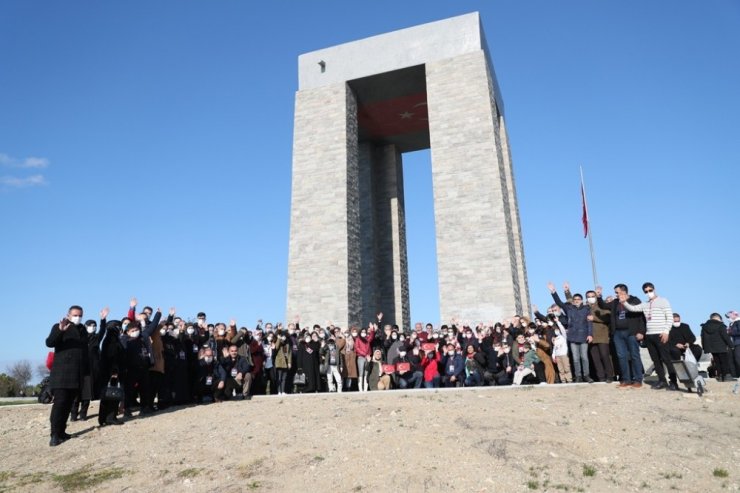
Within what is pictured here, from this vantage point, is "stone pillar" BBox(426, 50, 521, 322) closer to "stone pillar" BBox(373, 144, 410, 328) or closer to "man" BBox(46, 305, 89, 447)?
"stone pillar" BBox(373, 144, 410, 328)

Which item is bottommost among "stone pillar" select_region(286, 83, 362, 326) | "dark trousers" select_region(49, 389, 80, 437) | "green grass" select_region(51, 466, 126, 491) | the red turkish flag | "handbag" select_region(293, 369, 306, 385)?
"green grass" select_region(51, 466, 126, 491)

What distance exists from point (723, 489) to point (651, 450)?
101 cm

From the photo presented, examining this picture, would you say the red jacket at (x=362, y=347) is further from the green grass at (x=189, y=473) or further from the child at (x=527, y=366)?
the green grass at (x=189, y=473)

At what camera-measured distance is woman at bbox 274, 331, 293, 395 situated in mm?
12109

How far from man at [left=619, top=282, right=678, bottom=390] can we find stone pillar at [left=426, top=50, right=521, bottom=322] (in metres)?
9.83

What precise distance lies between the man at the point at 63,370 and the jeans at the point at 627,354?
346 inches

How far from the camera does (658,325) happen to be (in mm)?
8414

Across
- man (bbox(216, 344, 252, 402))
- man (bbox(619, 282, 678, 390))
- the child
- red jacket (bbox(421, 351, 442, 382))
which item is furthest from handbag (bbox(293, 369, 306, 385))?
man (bbox(619, 282, 678, 390))

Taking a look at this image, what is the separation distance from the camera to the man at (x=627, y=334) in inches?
352

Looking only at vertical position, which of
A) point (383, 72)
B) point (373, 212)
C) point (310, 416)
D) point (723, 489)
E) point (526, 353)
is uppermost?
point (383, 72)

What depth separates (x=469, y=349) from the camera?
1171 centimetres

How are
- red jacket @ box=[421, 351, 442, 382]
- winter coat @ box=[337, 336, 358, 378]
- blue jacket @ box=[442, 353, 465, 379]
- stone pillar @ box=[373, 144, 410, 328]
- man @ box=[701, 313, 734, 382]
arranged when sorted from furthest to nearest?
stone pillar @ box=[373, 144, 410, 328], winter coat @ box=[337, 336, 358, 378], red jacket @ box=[421, 351, 442, 382], blue jacket @ box=[442, 353, 465, 379], man @ box=[701, 313, 734, 382]

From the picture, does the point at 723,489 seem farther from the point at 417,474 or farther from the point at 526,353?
the point at 526,353

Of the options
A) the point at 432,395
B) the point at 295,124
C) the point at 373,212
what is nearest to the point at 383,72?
the point at 295,124
